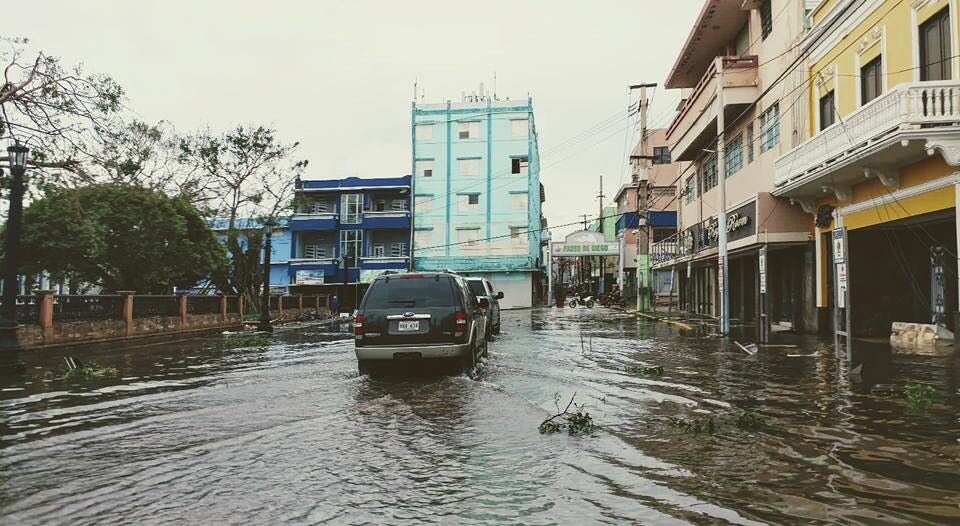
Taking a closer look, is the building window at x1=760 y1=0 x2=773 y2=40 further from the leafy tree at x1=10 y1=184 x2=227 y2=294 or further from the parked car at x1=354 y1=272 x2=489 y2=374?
the leafy tree at x1=10 y1=184 x2=227 y2=294

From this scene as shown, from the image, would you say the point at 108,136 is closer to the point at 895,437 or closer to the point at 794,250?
the point at 895,437

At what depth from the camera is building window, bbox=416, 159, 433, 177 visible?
5731cm

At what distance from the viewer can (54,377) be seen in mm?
11797

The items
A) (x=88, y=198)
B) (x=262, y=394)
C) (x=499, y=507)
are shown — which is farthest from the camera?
(x=88, y=198)

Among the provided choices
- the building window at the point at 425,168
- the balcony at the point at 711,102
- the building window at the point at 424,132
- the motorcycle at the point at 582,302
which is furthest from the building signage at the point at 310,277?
the balcony at the point at 711,102

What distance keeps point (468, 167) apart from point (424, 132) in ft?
16.1

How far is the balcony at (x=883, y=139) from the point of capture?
1210cm

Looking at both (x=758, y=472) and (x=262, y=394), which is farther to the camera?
(x=262, y=394)

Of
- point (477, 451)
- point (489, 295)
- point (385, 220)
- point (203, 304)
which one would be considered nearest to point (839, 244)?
point (477, 451)

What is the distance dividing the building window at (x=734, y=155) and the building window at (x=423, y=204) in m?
32.3

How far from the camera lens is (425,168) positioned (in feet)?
188

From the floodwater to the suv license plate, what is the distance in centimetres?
81

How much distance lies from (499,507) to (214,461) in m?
2.68

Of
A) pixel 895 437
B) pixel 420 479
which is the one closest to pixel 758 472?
pixel 895 437
